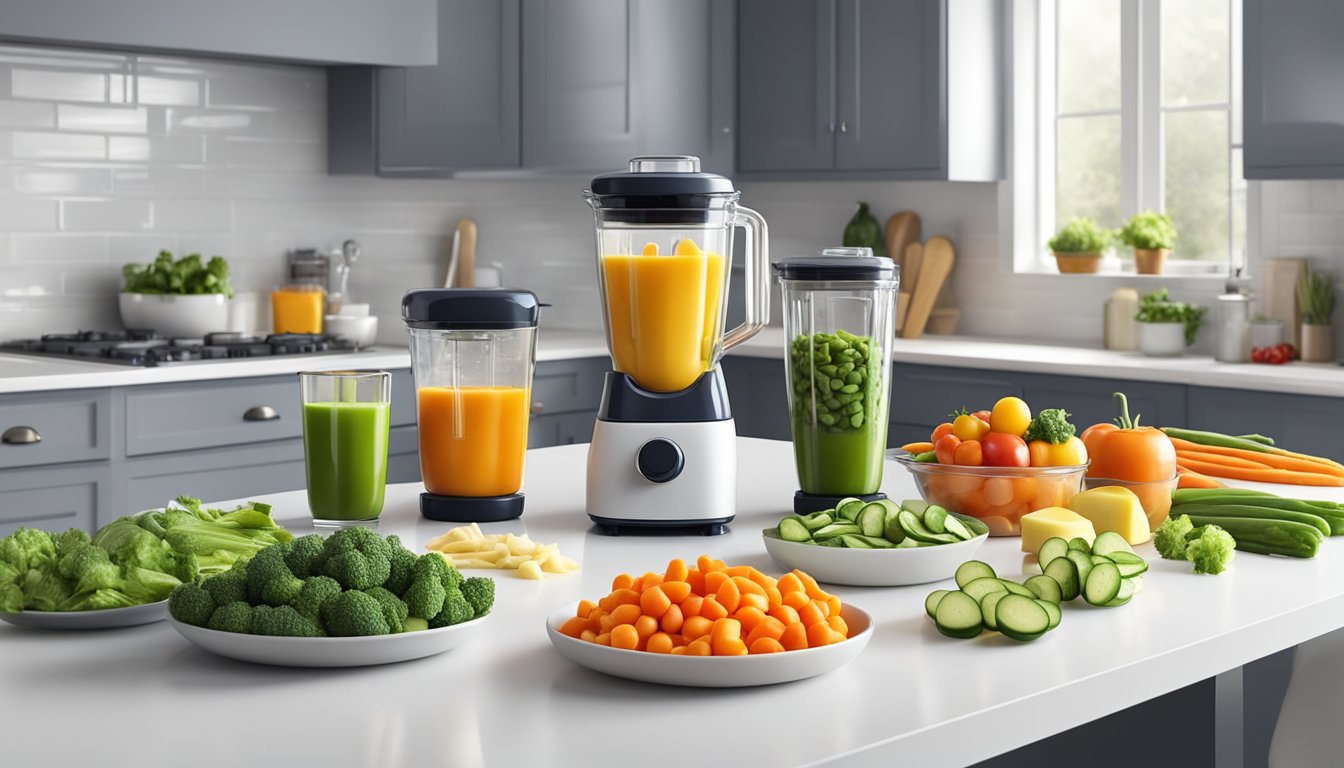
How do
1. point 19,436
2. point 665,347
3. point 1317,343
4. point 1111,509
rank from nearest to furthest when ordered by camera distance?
point 1111,509
point 665,347
point 19,436
point 1317,343

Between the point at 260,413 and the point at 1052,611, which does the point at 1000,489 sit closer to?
the point at 1052,611

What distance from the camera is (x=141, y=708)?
47.6 inches

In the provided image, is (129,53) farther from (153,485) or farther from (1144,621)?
(1144,621)

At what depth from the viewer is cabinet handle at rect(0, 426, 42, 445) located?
3.45 metres

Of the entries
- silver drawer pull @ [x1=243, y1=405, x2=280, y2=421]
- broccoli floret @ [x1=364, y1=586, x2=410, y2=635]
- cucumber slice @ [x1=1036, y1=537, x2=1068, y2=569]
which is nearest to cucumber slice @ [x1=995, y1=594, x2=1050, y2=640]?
cucumber slice @ [x1=1036, y1=537, x2=1068, y2=569]

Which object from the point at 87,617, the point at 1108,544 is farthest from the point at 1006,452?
the point at 87,617

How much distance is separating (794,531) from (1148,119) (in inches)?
135

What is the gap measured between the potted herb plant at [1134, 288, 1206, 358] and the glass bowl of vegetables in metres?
2.55

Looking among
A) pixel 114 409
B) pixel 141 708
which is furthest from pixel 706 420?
pixel 114 409

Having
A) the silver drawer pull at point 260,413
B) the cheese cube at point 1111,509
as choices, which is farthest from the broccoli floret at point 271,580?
the silver drawer pull at point 260,413

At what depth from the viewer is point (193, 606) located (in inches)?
51.9

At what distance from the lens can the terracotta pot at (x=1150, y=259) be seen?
181 inches

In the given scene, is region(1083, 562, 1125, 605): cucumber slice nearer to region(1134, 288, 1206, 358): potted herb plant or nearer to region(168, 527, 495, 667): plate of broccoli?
region(168, 527, 495, 667): plate of broccoli

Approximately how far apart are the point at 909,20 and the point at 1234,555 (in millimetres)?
3275
